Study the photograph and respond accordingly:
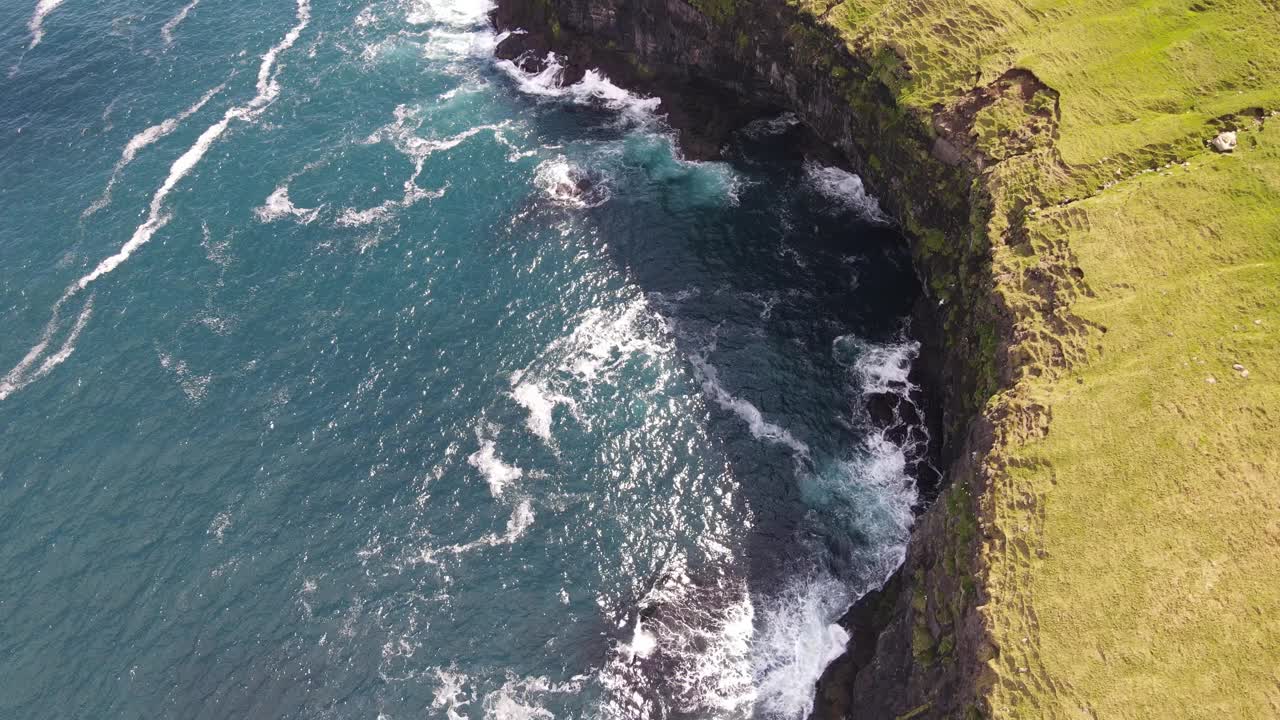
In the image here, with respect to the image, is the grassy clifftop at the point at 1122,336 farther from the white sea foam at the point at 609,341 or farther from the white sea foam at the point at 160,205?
the white sea foam at the point at 160,205

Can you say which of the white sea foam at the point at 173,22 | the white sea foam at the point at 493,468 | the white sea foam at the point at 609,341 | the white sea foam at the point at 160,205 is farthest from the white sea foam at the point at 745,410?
the white sea foam at the point at 173,22

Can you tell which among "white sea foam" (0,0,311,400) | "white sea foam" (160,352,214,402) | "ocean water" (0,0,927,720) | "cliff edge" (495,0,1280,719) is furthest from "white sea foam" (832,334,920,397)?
"white sea foam" (0,0,311,400)

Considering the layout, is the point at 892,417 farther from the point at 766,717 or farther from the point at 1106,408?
the point at 766,717

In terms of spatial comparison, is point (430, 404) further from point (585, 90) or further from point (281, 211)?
point (585, 90)

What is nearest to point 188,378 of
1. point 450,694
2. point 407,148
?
point 407,148

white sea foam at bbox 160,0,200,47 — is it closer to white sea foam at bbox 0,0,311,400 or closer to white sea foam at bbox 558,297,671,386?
white sea foam at bbox 0,0,311,400

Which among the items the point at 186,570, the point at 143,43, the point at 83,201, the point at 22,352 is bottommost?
the point at 186,570

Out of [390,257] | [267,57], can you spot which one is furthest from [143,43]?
[390,257]
